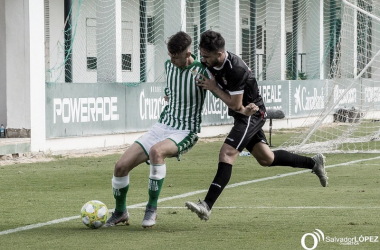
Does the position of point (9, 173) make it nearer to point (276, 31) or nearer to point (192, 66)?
point (192, 66)

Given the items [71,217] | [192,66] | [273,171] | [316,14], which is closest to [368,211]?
[192,66]

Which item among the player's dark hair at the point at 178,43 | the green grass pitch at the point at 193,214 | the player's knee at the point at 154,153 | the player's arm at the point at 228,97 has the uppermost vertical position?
the player's dark hair at the point at 178,43

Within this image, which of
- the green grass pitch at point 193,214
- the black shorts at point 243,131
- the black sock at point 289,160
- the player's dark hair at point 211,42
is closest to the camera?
the green grass pitch at point 193,214

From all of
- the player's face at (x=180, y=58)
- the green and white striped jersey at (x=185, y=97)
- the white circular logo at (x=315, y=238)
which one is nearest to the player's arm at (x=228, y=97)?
the green and white striped jersey at (x=185, y=97)

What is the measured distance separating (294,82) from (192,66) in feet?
66.1

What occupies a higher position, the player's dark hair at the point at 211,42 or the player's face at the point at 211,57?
the player's dark hair at the point at 211,42

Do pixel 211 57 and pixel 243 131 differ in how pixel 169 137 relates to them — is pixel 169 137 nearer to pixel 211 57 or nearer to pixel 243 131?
pixel 243 131

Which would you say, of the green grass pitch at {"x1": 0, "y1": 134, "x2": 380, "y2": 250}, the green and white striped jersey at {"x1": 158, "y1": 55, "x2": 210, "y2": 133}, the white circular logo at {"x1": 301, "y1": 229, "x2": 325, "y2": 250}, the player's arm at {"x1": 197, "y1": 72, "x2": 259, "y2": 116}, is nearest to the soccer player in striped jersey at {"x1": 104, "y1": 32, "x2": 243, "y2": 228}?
the green and white striped jersey at {"x1": 158, "y1": 55, "x2": 210, "y2": 133}

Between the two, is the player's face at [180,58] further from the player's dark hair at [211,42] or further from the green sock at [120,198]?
the green sock at [120,198]

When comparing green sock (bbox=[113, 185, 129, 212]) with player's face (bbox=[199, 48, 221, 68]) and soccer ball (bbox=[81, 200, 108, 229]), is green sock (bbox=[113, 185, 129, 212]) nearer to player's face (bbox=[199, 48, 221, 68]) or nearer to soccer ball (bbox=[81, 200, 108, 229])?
soccer ball (bbox=[81, 200, 108, 229])

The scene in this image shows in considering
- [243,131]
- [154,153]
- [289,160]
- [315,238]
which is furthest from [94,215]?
[289,160]

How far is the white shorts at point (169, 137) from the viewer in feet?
27.8

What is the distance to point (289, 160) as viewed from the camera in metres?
9.46

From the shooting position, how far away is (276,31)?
2906 cm
